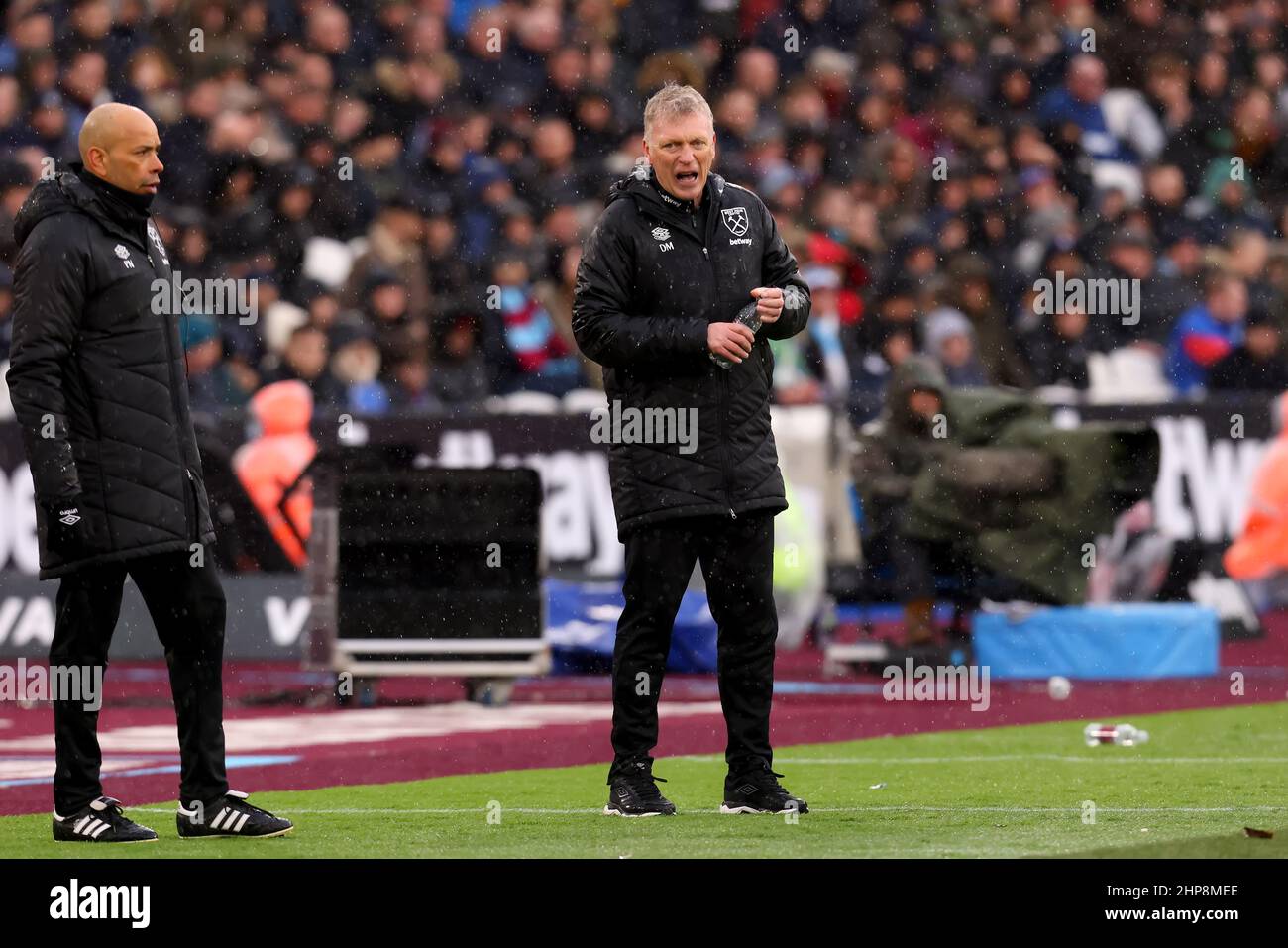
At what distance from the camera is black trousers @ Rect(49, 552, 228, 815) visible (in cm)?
770

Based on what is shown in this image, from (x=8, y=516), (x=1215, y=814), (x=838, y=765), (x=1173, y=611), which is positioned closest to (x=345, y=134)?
(x=8, y=516)

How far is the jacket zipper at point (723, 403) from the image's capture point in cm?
804

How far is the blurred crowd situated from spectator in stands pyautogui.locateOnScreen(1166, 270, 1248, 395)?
3 centimetres

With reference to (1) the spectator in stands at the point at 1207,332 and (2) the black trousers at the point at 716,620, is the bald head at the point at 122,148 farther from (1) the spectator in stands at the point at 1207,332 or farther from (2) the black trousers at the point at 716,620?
(1) the spectator in stands at the point at 1207,332

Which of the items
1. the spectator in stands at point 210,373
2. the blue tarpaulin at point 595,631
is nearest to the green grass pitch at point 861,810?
the blue tarpaulin at point 595,631

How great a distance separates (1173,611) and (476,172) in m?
7.73

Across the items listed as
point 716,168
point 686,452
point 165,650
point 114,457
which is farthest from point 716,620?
point 716,168

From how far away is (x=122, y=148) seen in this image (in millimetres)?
7660

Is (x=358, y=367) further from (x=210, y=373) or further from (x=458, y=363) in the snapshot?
(x=210, y=373)

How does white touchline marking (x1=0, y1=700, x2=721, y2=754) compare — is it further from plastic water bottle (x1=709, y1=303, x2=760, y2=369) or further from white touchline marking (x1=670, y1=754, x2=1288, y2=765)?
plastic water bottle (x1=709, y1=303, x2=760, y2=369)

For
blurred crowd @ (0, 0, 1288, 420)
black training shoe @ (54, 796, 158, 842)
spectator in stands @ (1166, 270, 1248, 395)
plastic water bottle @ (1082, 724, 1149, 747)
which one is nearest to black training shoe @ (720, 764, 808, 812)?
black training shoe @ (54, 796, 158, 842)

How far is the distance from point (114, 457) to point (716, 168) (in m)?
13.6

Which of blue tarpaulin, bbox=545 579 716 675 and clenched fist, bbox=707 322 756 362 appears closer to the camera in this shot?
clenched fist, bbox=707 322 756 362
